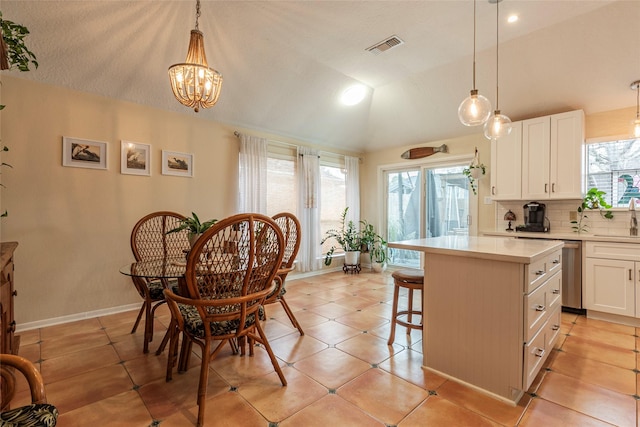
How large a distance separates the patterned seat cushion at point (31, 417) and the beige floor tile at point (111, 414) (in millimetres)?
752

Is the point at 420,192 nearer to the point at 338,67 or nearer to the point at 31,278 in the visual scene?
the point at 338,67

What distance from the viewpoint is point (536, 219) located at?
3.88m

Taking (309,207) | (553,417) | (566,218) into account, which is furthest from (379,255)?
(553,417)

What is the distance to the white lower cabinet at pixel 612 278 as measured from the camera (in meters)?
2.98

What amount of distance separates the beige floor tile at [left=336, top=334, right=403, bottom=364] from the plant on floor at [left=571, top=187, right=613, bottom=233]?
2.95 meters

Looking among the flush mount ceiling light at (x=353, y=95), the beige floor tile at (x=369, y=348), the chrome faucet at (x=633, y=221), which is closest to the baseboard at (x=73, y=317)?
the beige floor tile at (x=369, y=348)

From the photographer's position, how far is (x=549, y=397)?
6.07 feet

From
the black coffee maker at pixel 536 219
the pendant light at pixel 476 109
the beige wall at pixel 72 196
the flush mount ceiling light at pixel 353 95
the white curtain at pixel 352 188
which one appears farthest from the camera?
the white curtain at pixel 352 188

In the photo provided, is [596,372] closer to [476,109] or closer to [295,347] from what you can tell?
[476,109]

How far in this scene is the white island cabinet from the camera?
173 cm

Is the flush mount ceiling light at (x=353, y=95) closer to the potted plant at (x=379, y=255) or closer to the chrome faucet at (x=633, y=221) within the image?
the potted plant at (x=379, y=255)

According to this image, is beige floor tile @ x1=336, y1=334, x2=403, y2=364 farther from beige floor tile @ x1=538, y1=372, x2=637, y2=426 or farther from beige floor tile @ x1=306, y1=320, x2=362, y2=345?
beige floor tile @ x1=538, y1=372, x2=637, y2=426

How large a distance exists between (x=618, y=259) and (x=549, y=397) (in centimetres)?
212

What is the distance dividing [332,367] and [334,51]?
3.18 metres
